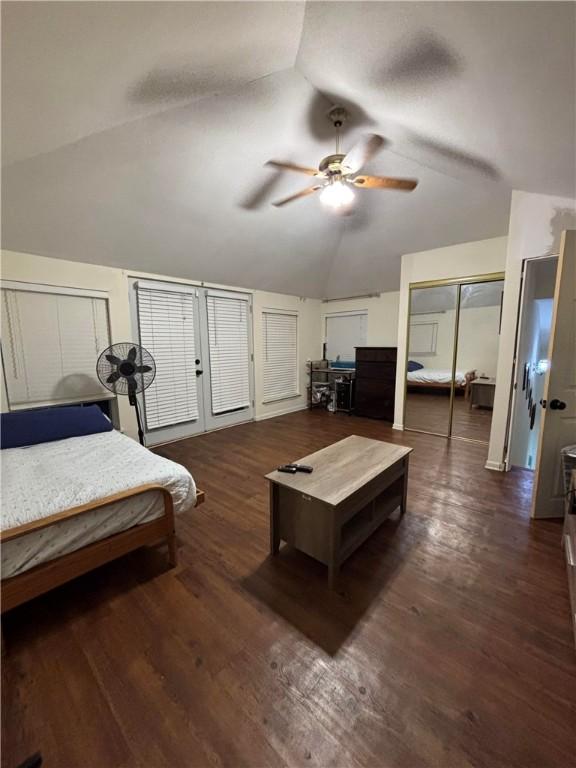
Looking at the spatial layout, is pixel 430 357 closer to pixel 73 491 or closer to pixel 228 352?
pixel 228 352

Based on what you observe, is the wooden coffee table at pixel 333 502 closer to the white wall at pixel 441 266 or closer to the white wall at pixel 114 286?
the white wall at pixel 441 266

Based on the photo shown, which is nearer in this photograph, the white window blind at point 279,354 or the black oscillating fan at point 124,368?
the black oscillating fan at point 124,368

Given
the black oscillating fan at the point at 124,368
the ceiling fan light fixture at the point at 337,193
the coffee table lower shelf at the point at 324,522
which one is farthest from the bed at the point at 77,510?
the ceiling fan light fixture at the point at 337,193

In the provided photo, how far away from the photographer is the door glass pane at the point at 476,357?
378 cm

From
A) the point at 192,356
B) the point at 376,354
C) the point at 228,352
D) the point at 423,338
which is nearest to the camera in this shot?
the point at 192,356

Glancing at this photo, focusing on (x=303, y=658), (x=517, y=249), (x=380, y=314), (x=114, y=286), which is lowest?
(x=303, y=658)

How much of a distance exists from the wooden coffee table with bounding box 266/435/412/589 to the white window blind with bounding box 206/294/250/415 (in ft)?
9.00

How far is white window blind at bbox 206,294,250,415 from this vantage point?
4.37m

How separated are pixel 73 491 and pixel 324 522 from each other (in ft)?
4.46

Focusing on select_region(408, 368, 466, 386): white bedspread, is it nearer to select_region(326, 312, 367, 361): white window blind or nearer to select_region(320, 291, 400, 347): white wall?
select_region(320, 291, 400, 347): white wall

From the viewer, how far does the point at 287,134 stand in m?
2.51

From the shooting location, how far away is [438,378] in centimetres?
431

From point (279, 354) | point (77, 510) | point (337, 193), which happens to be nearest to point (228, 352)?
point (279, 354)

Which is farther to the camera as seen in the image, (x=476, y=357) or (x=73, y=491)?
(x=476, y=357)
